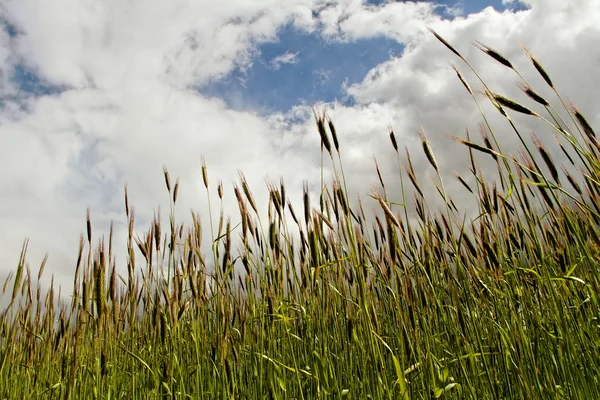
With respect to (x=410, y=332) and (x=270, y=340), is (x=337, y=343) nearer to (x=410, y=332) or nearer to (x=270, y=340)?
(x=270, y=340)

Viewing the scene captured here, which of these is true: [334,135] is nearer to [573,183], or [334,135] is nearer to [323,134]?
[323,134]

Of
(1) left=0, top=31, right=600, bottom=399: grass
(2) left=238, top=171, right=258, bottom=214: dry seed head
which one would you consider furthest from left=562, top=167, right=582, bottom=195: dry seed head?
(2) left=238, top=171, right=258, bottom=214: dry seed head

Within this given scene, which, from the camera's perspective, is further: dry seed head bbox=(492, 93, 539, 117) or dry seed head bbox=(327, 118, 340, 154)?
dry seed head bbox=(327, 118, 340, 154)

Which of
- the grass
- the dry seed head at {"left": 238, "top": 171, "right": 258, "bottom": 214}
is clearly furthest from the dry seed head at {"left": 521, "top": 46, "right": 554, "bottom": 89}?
the dry seed head at {"left": 238, "top": 171, "right": 258, "bottom": 214}

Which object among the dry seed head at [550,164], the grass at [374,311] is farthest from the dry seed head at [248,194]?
the dry seed head at [550,164]

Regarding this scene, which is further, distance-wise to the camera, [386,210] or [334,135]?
[334,135]

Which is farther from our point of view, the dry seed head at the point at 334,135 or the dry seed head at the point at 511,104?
the dry seed head at the point at 334,135

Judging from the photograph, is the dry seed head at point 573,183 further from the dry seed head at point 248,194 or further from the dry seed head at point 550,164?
the dry seed head at point 248,194

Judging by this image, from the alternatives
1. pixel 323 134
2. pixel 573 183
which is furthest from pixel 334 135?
pixel 573 183

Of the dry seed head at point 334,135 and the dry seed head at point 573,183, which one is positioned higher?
the dry seed head at point 334,135

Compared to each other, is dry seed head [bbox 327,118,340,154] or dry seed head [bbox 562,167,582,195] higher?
dry seed head [bbox 327,118,340,154]

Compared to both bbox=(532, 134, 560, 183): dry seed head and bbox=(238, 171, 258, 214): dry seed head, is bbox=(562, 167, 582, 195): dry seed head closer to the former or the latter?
bbox=(532, 134, 560, 183): dry seed head

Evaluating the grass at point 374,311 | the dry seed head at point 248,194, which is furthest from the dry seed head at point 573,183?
the dry seed head at point 248,194

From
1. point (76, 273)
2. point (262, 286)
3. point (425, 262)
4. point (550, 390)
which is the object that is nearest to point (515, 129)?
point (550, 390)
